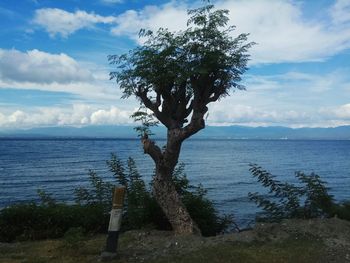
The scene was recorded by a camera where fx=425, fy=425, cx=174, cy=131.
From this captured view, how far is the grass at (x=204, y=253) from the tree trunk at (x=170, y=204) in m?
1.59

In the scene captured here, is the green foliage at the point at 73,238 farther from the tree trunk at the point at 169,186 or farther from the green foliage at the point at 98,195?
the green foliage at the point at 98,195

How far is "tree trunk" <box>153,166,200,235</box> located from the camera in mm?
12141

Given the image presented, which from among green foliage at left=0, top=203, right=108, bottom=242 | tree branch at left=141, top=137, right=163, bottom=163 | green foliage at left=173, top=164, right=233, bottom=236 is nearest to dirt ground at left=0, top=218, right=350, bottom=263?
green foliage at left=0, top=203, right=108, bottom=242

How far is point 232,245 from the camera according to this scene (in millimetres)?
10500

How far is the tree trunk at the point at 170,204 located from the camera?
1214 cm

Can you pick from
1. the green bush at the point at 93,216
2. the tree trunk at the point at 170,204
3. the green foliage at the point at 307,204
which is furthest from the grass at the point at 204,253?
the green foliage at the point at 307,204

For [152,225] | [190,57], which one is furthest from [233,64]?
[152,225]

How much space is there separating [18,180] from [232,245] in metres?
42.8

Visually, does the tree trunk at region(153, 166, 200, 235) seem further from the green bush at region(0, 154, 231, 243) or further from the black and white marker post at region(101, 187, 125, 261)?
the black and white marker post at region(101, 187, 125, 261)

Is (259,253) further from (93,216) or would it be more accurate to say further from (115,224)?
(93,216)

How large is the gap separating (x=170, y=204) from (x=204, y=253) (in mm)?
2589

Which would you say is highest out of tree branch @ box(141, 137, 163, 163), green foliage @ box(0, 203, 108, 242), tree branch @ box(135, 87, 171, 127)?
tree branch @ box(135, 87, 171, 127)

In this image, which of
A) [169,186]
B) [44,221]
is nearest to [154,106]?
[169,186]

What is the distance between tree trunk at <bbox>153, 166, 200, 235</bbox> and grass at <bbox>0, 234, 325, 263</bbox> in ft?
5.23
